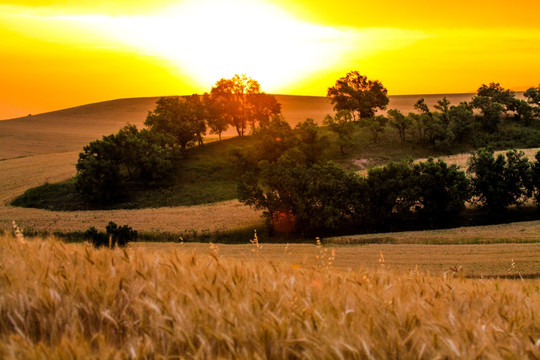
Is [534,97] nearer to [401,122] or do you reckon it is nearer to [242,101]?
[401,122]

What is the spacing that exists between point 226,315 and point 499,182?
39.6 metres

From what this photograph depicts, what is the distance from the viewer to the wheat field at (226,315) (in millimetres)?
2664

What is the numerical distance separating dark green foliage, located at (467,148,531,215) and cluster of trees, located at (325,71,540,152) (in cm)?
3218

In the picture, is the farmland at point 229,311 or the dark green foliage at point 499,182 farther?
the dark green foliage at point 499,182

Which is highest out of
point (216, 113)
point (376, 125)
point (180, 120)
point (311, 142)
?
point (216, 113)

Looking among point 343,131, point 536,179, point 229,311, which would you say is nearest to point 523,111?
point 343,131

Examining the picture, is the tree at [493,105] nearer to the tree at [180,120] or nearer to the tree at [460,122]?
the tree at [460,122]

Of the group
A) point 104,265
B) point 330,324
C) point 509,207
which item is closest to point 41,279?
point 104,265

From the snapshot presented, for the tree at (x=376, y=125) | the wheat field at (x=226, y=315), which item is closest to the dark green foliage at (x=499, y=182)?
the tree at (x=376, y=125)

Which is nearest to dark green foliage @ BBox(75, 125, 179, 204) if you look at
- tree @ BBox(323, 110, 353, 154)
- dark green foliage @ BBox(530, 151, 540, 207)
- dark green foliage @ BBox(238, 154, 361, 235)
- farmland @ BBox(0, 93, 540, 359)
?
dark green foliage @ BBox(238, 154, 361, 235)

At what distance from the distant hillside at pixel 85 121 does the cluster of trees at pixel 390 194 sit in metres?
67.7

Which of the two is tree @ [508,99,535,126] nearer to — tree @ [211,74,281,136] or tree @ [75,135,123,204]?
tree @ [211,74,281,136]

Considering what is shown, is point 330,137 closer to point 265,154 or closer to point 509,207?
point 265,154

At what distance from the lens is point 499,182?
1474 inches
